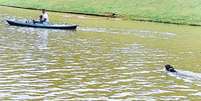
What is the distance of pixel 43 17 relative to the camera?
65.2 m

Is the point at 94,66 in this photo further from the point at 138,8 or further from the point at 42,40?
the point at 138,8

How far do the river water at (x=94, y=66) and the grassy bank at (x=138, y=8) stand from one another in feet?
94.2

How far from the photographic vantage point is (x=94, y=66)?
34.8 m

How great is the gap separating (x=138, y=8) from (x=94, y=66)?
60896 millimetres

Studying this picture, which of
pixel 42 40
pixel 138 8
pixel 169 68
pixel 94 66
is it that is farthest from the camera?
pixel 138 8

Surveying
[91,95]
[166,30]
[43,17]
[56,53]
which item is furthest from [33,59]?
[166,30]

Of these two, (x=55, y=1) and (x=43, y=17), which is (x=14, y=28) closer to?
(x=43, y=17)

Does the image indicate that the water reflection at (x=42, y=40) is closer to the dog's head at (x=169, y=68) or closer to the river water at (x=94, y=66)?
the river water at (x=94, y=66)

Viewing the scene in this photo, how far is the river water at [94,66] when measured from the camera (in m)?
26.2

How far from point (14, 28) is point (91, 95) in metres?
36.5

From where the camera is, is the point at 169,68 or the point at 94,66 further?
the point at 94,66

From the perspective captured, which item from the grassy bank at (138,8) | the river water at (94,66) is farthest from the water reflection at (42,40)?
the grassy bank at (138,8)

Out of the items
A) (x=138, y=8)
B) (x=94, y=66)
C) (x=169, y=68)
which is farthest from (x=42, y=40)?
(x=138, y=8)

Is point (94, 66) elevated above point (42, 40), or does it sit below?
below
